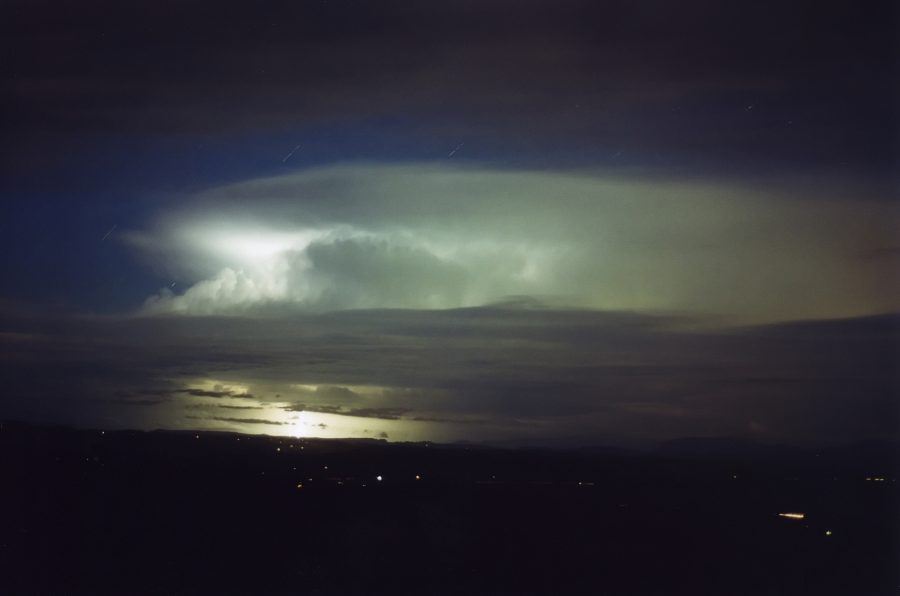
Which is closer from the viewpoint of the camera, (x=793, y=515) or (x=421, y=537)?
(x=421, y=537)

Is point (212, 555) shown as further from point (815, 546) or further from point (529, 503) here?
point (529, 503)

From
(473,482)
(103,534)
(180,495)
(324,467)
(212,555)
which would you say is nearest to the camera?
(212,555)

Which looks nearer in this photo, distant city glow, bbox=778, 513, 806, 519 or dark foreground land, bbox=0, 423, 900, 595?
dark foreground land, bbox=0, 423, 900, 595

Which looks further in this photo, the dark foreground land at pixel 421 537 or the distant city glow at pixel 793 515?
the distant city glow at pixel 793 515

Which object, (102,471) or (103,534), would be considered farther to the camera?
(102,471)

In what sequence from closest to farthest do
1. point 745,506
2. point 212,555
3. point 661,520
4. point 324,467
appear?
point 212,555
point 661,520
point 745,506
point 324,467

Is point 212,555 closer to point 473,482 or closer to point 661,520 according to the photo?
point 661,520

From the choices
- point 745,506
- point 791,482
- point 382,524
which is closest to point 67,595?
point 382,524
